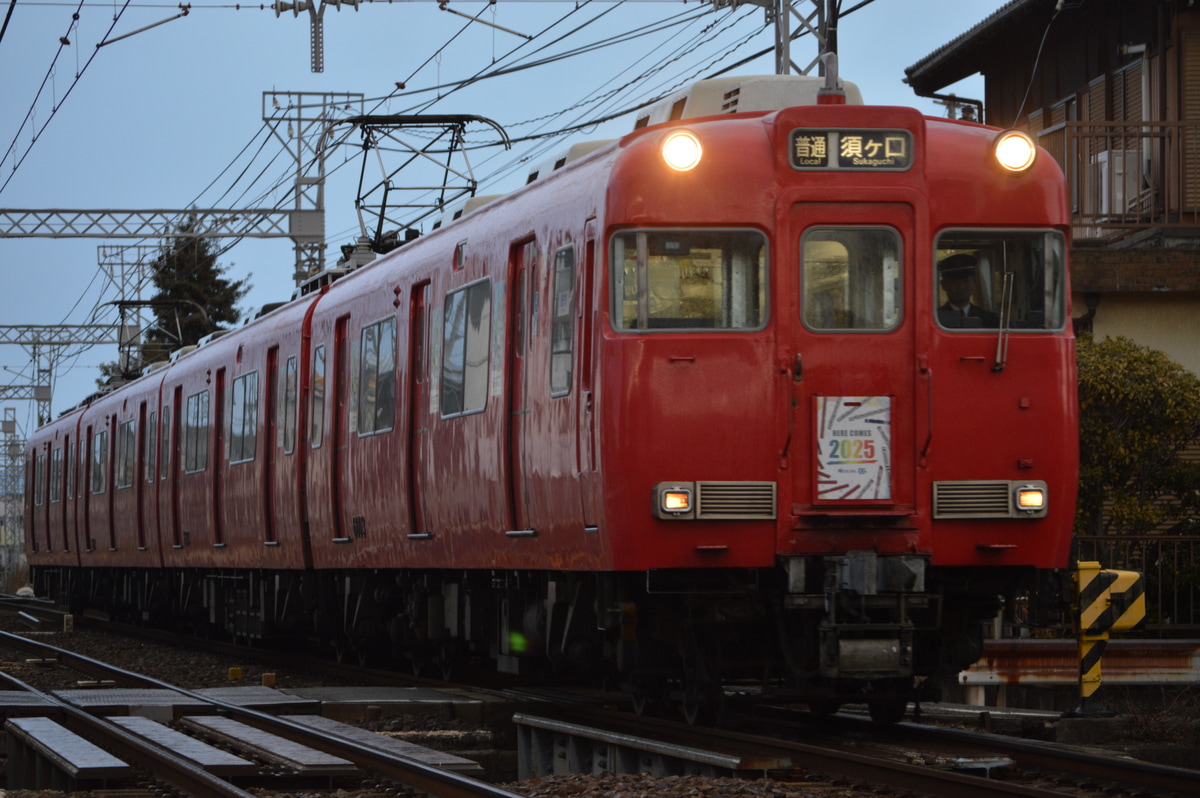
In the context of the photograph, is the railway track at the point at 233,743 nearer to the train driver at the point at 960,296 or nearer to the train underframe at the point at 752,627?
the train underframe at the point at 752,627

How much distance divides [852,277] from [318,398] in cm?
699

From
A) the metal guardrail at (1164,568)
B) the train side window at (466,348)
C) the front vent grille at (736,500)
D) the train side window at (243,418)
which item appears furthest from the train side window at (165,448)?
the front vent grille at (736,500)

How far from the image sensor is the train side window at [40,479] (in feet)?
106

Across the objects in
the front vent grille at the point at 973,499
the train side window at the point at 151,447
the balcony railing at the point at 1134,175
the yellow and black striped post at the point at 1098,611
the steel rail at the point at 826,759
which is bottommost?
the steel rail at the point at 826,759

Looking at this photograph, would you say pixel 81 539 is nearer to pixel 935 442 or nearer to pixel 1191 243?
pixel 1191 243

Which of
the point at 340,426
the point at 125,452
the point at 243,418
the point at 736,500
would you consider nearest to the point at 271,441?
the point at 243,418

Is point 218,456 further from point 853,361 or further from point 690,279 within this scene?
point 853,361

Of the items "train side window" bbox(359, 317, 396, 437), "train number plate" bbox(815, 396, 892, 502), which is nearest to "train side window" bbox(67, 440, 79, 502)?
"train side window" bbox(359, 317, 396, 437)

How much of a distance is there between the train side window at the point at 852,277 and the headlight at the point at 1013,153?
28.4 inches

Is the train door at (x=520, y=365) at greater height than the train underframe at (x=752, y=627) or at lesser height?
greater

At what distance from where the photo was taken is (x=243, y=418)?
17.7 m

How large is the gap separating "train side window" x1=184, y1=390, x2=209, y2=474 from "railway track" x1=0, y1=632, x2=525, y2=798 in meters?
8.30

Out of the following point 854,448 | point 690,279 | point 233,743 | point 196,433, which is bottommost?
point 233,743

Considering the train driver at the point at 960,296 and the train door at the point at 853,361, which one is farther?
the train driver at the point at 960,296
